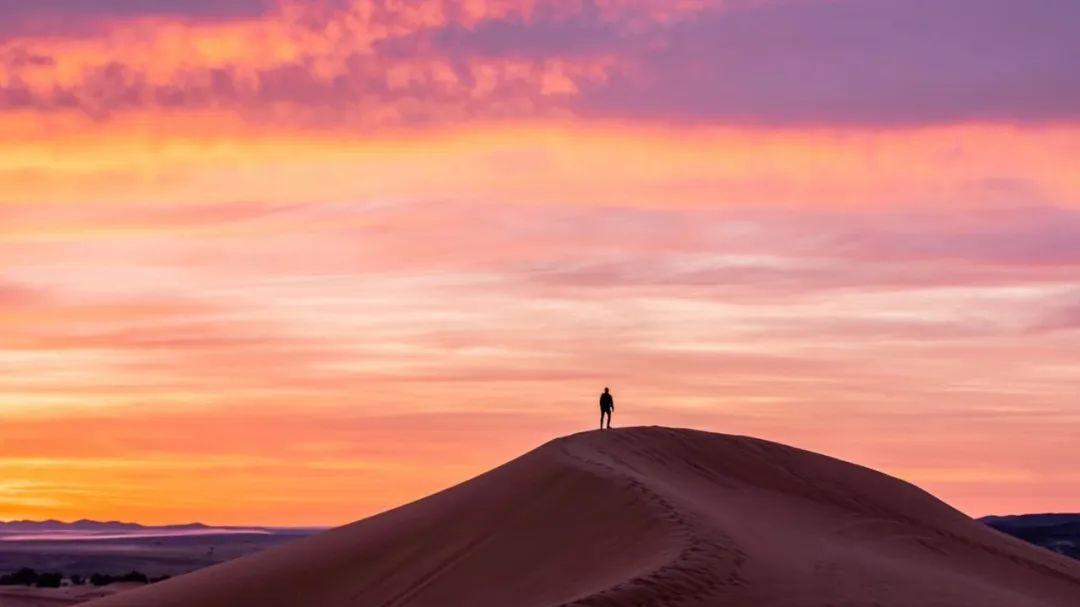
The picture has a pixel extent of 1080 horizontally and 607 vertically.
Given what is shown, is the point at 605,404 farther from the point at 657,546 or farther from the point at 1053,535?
the point at 1053,535

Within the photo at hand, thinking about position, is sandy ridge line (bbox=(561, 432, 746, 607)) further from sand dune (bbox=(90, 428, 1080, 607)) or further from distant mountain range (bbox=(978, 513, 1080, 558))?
distant mountain range (bbox=(978, 513, 1080, 558))

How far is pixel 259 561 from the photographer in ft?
105

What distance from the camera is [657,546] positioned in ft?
81.4

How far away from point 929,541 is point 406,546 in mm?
9454

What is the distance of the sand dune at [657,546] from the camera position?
23.6 m

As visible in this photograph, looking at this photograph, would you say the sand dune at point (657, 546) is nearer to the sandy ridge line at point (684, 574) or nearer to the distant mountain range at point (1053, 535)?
the sandy ridge line at point (684, 574)

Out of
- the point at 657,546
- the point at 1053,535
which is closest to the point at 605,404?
the point at 657,546

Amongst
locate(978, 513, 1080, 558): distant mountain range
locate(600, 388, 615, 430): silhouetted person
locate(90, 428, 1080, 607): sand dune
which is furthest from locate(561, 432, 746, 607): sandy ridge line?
locate(978, 513, 1080, 558): distant mountain range

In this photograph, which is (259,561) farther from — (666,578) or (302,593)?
(666,578)

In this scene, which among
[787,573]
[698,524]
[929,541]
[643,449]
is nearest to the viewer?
[787,573]

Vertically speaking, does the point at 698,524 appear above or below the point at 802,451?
below

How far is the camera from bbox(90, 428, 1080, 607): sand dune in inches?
929

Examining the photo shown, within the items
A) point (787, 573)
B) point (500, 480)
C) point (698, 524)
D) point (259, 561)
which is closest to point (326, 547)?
point (259, 561)

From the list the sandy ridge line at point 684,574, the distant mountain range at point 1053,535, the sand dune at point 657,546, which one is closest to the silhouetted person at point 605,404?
the sand dune at point 657,546
